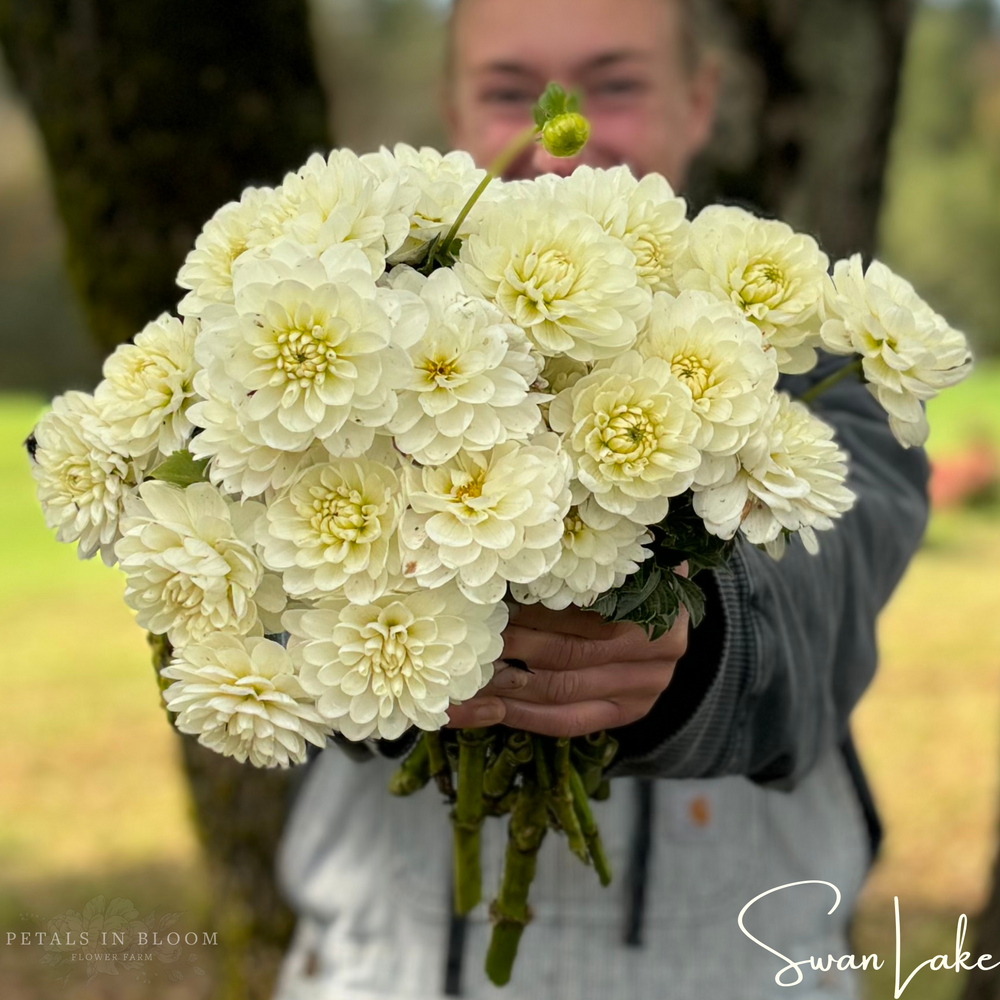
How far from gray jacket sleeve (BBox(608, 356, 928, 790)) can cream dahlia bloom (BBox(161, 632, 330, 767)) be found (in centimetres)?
45

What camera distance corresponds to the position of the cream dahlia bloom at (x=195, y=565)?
0.88m

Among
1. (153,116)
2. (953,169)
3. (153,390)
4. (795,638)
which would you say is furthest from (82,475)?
(953,169)

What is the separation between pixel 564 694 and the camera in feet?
3.41

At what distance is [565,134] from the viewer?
33.9 inches

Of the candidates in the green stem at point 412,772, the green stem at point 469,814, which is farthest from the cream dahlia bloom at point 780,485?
the green stem at point 412,772

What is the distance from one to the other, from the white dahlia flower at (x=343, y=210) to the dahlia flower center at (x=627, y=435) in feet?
0.71

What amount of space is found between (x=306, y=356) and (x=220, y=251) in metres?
0.20

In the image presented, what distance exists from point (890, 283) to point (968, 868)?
3.83 metres

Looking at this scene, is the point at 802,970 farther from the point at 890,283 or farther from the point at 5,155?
the point at 5,155

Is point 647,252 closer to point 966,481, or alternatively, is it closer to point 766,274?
point 766,274

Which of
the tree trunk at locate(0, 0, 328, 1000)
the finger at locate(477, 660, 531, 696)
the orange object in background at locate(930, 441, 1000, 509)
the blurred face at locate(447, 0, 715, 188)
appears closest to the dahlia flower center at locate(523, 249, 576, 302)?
the finger at locate(477, 660, 531, 696)

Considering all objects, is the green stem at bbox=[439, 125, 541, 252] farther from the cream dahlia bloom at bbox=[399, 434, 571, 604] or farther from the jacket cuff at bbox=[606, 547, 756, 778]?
the jacket cuff at bbox=[606, 547, 756, 778]

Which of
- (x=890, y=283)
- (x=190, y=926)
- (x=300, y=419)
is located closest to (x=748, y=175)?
(x=890, y=283)

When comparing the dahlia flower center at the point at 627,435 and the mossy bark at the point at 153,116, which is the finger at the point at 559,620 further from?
the mossy bark at the point at 153,116
